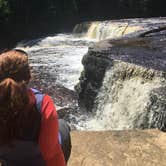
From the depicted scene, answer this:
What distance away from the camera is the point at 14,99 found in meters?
1.70

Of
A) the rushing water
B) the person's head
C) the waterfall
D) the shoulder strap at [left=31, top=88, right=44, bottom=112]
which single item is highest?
the person's head

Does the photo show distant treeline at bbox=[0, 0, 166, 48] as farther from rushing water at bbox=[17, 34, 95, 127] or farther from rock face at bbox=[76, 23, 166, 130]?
rock face at bbox=[76, 23, 166, 130]

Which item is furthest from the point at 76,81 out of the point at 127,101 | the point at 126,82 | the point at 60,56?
the point at 127,101

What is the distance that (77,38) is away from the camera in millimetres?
16672

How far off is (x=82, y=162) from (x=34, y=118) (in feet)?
5.96

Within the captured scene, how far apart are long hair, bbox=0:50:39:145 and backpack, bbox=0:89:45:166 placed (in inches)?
2.1

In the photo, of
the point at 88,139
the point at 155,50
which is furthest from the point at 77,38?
the point at 88,139

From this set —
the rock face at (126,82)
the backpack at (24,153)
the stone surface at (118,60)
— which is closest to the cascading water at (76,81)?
the rock face at (126,82)

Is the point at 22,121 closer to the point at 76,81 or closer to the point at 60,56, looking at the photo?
the point at 76,81

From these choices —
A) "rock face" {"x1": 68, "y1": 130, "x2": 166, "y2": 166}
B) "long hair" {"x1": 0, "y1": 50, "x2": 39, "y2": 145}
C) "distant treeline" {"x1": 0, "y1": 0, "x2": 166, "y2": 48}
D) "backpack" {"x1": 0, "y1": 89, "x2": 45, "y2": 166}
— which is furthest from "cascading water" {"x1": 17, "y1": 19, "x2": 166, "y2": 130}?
"long hair" {"x1": 0, "y1": 50, "x2": 39, "y2": 145}

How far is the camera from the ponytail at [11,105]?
5.59 ft

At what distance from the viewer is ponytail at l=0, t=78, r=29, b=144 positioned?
170cm

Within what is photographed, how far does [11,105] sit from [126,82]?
574 cm

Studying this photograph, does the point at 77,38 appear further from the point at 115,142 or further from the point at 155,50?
the point at 115,142
